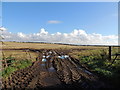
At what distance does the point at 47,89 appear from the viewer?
27.4 feet

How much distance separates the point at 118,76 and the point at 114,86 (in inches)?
70.6

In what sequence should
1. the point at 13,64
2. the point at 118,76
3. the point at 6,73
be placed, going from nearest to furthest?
the point at 118,76 < the point at 6,73 < the point at 13,64

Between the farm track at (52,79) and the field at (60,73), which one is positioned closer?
the farm track at (52,79)

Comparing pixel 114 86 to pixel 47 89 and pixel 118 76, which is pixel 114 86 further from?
pixel 47 89

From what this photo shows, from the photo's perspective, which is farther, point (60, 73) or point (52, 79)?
point (60, 73)

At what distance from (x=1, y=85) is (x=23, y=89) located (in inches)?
76.3

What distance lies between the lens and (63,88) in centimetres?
839

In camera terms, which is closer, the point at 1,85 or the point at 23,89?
the point at 23,89

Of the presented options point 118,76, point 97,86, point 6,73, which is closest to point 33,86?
point 97,86

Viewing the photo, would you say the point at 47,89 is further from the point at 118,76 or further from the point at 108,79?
the point at 118,76

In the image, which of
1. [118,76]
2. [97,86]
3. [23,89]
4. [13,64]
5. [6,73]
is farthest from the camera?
[13,64]

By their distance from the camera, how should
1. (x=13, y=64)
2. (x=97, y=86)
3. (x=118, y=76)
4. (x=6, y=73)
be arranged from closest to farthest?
(x=97, y=86) → (x=118, y=76) → (x=6, y=73) → (x=13, y=64)

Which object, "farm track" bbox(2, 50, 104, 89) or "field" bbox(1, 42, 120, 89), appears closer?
"farm track" bbox(2, 50, 104, 89)

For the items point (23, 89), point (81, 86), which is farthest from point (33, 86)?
point (81, 86)
